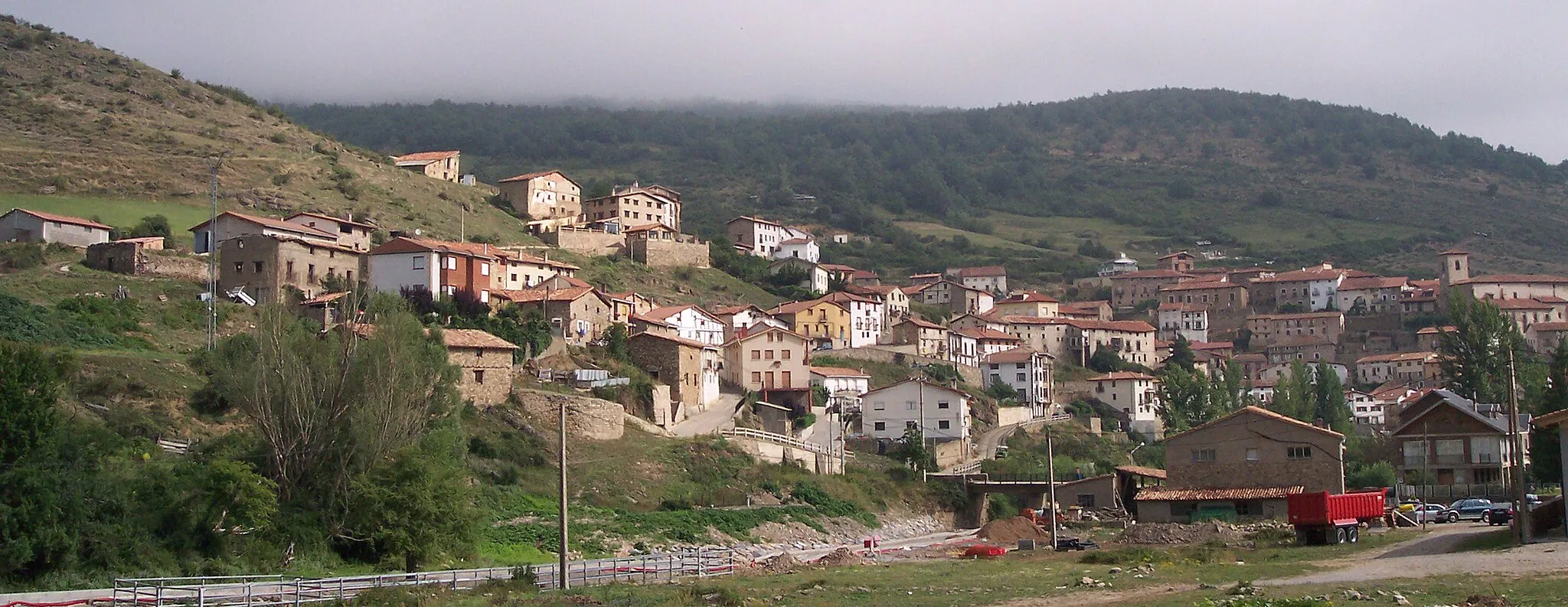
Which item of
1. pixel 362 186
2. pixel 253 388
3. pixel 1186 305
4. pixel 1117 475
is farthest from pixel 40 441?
pixel 1186 305

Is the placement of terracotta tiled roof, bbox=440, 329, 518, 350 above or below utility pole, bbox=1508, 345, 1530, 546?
above

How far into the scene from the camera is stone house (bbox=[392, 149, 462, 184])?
115438mm

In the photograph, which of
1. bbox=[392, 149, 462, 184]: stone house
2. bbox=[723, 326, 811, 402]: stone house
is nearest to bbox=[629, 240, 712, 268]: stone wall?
bbox=[392, 149, 462, 184]: stone house

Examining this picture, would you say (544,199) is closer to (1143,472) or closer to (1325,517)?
(1143,472)

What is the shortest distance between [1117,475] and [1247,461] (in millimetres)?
10744

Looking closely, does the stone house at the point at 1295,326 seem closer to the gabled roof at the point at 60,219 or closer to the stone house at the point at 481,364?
the stone house at the point at 481,364

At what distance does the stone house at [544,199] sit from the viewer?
110m

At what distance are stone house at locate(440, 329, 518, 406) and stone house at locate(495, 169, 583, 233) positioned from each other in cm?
4727

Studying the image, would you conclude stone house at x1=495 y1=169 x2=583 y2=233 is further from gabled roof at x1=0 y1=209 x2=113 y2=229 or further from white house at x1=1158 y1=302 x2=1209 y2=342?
white house at x1=1158 y1=302 x2=1209 y2=342

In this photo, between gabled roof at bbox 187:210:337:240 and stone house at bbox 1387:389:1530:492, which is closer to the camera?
stone house at bbox 1387:389:1530:492

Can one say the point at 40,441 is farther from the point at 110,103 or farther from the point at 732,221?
the point at 732,221

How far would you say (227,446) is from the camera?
41.6 m

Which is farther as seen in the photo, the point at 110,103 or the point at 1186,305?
the point at 1186,305

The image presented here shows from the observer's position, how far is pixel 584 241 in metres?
99.7
